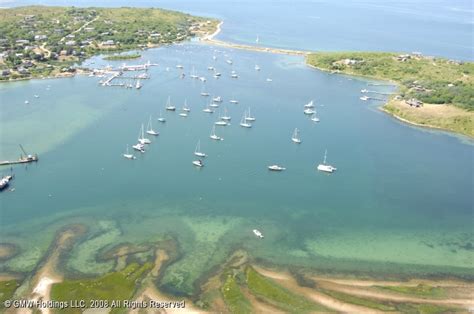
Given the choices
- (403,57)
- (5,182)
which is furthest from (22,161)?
(403,57)

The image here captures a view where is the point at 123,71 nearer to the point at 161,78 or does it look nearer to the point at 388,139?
the point at 161,78

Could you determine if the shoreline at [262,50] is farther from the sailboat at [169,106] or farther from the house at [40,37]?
the house at [40,37]

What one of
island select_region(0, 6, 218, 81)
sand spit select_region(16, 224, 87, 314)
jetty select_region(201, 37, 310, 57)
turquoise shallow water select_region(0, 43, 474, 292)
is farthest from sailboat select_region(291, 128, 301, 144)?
jetty select_region(201, 37, 310, 57)

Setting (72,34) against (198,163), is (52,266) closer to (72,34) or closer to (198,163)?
(198,163)

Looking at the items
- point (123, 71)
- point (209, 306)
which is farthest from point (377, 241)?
point (123, 71)

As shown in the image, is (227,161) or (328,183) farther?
(227,161)
